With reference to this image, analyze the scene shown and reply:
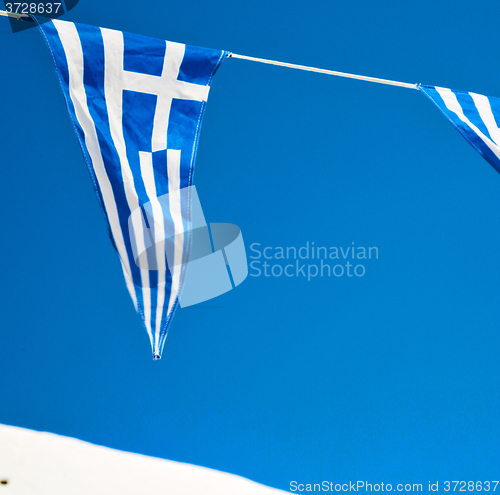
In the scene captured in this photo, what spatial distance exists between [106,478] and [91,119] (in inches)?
148

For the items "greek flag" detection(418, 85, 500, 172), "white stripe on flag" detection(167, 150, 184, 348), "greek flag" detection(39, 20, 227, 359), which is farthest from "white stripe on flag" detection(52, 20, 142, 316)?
"greek flag" detection(418, 85, 500, 172)

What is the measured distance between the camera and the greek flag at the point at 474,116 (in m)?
2.41

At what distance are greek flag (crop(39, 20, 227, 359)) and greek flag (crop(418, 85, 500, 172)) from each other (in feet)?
4.10

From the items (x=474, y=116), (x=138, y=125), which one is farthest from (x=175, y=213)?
(x=474, y=116)

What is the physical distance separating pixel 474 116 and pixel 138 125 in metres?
A: 1.80

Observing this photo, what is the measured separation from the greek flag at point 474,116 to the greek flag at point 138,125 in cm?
125

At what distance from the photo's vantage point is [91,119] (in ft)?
6.27

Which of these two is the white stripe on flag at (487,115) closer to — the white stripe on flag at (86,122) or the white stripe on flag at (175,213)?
the white stripe on flag at (175,213)

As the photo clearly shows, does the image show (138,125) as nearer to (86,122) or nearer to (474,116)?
(86,122)

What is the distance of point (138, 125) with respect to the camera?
2.03 m

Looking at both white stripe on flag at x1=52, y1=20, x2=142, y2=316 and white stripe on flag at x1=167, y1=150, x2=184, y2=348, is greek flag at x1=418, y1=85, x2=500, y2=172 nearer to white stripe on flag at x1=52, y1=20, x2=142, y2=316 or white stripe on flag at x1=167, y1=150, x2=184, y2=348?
white stripe on flag at x1=167, y1=150, x2=184, y2=348

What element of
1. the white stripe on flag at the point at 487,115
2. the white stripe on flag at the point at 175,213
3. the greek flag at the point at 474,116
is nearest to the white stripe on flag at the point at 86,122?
the white stripe on flag at the point at 175,213

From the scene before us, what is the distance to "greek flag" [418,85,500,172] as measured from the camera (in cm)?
241

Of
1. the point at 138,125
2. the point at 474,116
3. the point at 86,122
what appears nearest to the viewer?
the point at 86,122
